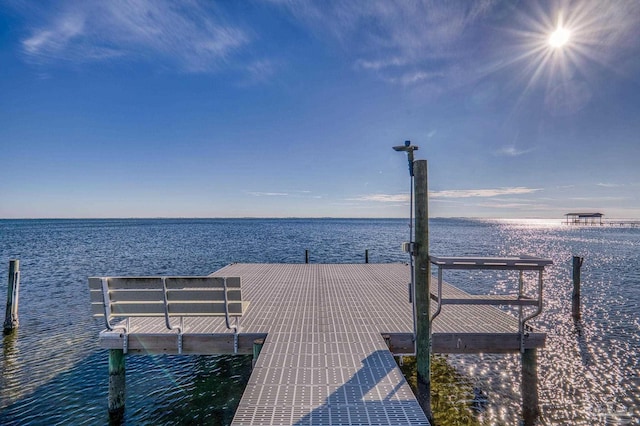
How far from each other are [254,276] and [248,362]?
14.0ft

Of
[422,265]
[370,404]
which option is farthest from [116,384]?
[422,265]

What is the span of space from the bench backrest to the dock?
53cm

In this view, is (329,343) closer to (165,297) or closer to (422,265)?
(422,265)

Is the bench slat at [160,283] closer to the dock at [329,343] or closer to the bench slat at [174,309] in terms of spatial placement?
the bench slat at [174,309]

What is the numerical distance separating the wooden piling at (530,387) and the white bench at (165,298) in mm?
5853

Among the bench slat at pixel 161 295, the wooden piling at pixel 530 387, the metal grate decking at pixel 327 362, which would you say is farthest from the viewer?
the wooden piling at pixel 530 387

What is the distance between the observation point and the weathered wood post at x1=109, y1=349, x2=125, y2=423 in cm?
630

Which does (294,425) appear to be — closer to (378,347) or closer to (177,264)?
(378,347)

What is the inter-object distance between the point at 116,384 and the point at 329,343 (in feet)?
14.5

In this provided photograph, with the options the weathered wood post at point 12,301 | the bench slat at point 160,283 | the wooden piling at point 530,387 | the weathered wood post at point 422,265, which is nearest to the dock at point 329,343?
the wooden piling at point 530,387

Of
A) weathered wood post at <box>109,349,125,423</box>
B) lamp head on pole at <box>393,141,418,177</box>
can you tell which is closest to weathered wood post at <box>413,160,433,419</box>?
lamp head on pole at <box>393,141,418,177</box>

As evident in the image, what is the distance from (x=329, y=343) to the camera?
596cm

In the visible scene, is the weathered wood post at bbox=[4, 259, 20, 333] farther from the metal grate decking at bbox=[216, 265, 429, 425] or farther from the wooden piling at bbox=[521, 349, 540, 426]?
the wooden piling at bbox=[521, 349, 540, 426]

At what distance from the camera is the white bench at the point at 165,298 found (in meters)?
5.79
